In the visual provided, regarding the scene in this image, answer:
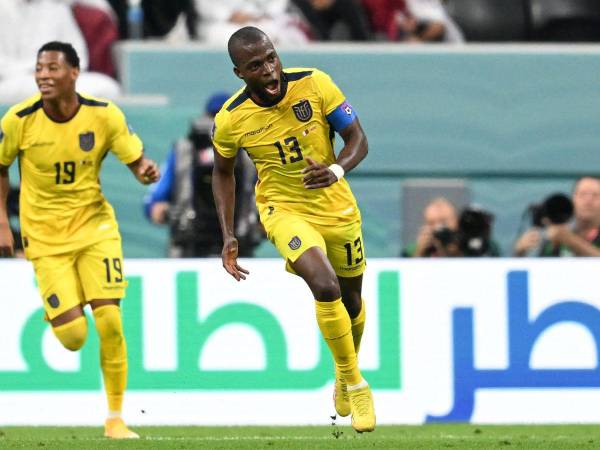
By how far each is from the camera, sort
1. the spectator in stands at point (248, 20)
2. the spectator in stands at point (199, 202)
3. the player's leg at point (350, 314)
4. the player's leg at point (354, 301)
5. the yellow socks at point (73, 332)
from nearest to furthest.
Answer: the player's leg at point (350, 314) < the player's leg at point (354, 301) < the yellow socks at point (73, 332) < the spectator in stands at point (199, 202) < the spectator in stands at point (248, 20)

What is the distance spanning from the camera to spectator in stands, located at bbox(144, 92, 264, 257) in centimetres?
1334

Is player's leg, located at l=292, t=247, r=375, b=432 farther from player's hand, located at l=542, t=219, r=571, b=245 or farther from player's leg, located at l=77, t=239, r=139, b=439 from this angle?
player's hand, located at l=542, t=219, r=571, b=245

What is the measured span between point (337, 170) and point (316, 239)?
1.97 feet

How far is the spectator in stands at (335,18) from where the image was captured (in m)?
16.1

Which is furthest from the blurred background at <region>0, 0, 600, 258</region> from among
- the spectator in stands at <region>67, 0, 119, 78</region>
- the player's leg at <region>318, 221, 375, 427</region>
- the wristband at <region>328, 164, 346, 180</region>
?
the wristband at <region>328, 164, 346, 180</region>

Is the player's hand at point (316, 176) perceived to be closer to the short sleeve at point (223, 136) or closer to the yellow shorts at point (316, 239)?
the yellow shorts at point (316, 239)

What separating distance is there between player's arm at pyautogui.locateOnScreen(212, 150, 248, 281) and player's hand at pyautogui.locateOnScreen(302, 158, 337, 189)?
927 mm

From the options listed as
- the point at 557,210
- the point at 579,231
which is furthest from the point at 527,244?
the point at 557,210

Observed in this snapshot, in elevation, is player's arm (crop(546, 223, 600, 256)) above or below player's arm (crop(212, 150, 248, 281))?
below

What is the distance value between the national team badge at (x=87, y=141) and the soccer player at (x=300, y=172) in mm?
1358

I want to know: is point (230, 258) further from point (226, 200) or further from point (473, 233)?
point (473, 233)

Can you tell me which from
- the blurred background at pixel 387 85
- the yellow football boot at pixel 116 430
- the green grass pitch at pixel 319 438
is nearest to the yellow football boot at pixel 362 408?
the green grass pitch at pixel 319 438

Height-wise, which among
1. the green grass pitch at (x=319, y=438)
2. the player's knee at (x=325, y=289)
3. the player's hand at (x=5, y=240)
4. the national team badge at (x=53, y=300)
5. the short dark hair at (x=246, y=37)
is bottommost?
the green grass pitch at (x=319, y=438)

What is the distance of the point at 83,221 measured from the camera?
10977 mm
